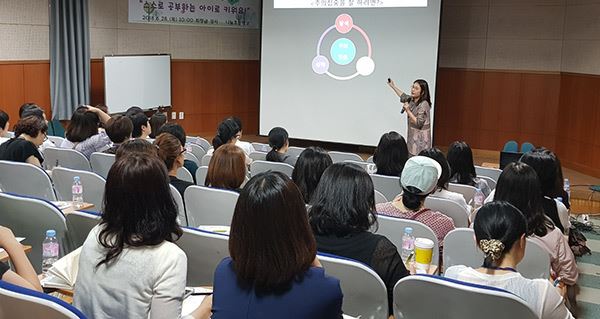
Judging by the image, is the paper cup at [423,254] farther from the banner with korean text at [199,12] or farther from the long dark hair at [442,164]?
the banner with korean text at [199,12]

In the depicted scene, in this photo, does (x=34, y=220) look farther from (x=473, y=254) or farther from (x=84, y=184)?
(x=473, y=254)

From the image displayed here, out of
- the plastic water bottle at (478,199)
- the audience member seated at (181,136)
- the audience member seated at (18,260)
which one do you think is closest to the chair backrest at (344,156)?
the audience member seated at (181,136)

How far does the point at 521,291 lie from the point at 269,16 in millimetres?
8889

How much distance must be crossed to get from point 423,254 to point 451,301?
0.64m

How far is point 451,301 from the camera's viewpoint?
2113 millimetres

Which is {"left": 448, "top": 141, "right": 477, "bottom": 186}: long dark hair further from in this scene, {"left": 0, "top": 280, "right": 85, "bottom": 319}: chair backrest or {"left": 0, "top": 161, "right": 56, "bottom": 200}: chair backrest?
{"left": 0, "top": 280, "right": 85, "bottom": 319}: chair backrest

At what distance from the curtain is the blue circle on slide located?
4.00m

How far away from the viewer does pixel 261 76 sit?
→ 1070cm

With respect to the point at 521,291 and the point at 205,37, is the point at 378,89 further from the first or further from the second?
the point at 521,291

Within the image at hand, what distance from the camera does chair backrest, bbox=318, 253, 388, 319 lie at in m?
2.23

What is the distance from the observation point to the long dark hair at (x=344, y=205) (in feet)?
7.65

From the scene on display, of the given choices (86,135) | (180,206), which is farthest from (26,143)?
→ (180,206)

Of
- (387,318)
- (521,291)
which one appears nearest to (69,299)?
(387,318)

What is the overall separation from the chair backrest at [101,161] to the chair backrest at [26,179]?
745mm
